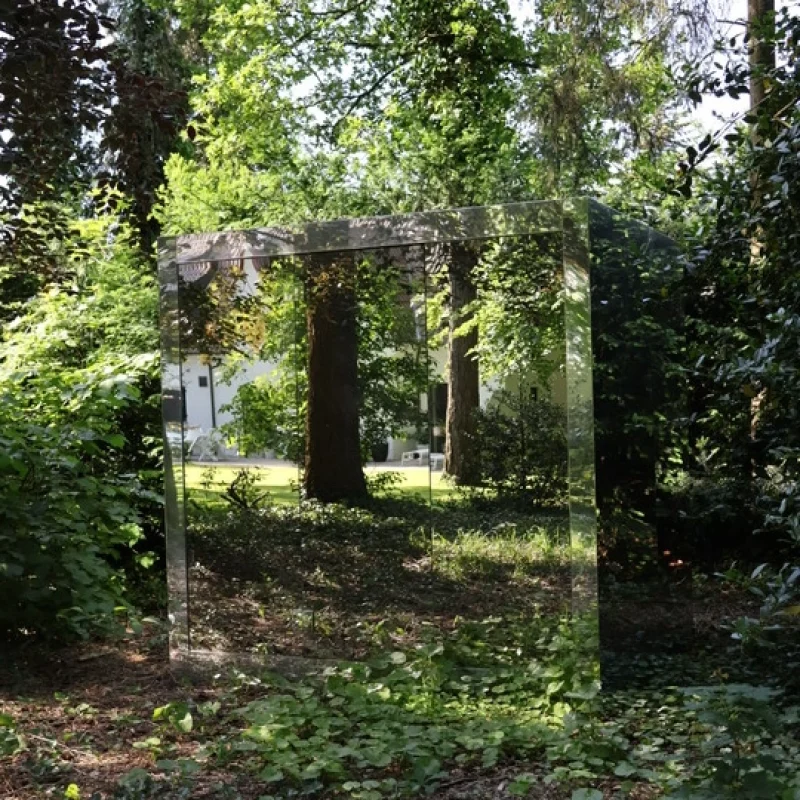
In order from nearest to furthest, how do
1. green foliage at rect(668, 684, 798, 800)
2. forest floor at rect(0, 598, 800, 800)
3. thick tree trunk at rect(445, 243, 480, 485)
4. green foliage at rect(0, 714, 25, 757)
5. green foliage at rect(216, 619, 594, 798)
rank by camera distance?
green foliage at rect(668, 684, 798, 800), forest floor at rect(0, 598, 800, 800), green foliage at rect(216, 619, 594, 798), green foliage at rect(0, 714, 25, 757), thick tree trunk at rect(445, 243, 480, 485)

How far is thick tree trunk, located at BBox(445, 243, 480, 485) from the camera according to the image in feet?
17.9

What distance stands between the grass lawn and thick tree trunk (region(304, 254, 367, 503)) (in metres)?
0.11

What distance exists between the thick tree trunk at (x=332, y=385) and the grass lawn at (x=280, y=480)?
0.11 metres

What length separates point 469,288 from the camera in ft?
17.9

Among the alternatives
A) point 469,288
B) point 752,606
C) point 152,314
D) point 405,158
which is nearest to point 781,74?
point 469,288

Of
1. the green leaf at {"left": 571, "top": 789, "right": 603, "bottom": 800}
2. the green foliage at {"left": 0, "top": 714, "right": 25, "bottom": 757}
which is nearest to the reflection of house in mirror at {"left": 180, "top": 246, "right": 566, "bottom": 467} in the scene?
the green foliage at {"left": 0, "top": 714, "right": 25, "bottom": 757}

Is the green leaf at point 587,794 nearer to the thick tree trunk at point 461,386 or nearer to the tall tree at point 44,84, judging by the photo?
the thick tree trunk at point 461,386

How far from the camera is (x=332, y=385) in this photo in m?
5.86

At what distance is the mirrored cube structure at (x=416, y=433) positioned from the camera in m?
5.31

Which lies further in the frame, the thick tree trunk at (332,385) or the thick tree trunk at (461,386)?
→ the thick tree trunk at (332,385)

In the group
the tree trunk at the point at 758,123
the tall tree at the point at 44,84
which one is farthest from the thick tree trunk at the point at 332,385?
the tree trunk at the point at 758,123

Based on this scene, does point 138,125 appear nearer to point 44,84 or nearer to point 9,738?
point 44,84

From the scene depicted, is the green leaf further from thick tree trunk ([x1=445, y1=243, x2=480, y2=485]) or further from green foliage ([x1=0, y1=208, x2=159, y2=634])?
green foliage ([x1=0, y1=208, x2=159, y2=634])

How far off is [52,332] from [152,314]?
903 millimetres
